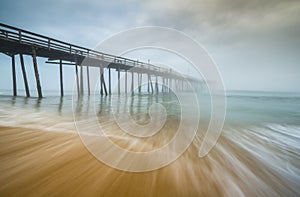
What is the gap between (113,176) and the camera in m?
1.72

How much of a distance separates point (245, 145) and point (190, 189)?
2.70m

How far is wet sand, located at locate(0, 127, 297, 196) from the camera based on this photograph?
4.79ft

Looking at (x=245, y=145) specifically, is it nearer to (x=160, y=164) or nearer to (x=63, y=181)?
(x=160, y=164)

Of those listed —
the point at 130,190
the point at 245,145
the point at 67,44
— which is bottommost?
the point at 245,145

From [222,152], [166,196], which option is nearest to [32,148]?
[166,196]

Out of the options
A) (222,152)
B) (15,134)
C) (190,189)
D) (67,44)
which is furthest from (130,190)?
(67,44)

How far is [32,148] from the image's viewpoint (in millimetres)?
2293

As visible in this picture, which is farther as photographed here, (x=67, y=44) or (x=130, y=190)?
(x=67, y=44)

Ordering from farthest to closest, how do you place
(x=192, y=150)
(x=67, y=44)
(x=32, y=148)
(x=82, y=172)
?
(x=67, y=44) → (x=192, y=150) → (x=32, y=148) → (x=82, y=172)

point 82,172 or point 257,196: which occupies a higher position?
point 82,172

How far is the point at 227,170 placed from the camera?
2098 millimetres

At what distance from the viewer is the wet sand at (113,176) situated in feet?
4.79

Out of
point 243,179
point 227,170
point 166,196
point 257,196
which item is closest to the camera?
point 166,196

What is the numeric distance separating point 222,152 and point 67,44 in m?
15.3
